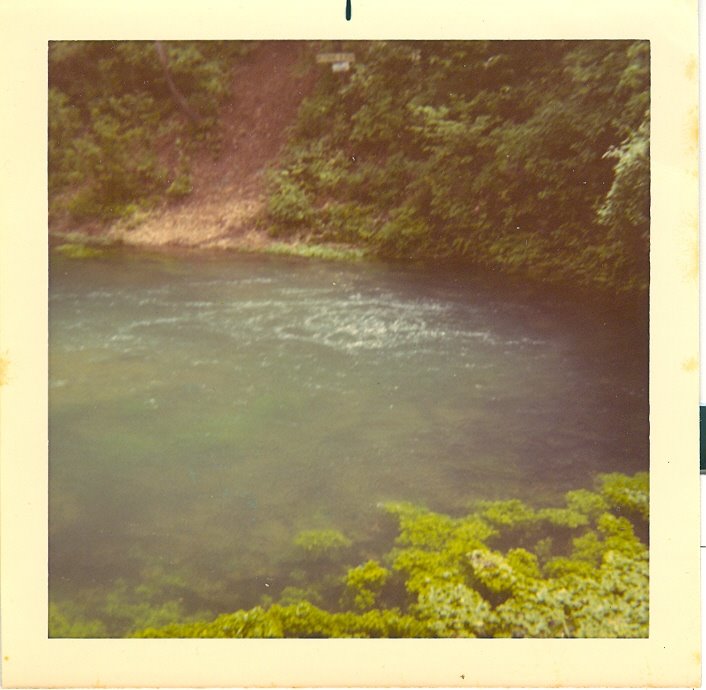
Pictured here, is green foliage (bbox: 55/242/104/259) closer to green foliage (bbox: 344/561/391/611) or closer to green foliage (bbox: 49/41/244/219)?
green foliage (bbox: 49/41/244/219)

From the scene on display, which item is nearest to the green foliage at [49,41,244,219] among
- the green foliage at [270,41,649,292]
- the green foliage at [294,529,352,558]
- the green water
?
the green water


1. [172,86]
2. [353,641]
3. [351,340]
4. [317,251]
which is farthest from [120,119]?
[353,641]

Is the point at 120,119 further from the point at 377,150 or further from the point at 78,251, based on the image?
the point at 377,150

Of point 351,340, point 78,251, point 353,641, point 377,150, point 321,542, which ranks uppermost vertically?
point 377,150

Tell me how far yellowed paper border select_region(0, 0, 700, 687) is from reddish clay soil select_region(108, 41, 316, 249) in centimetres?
23

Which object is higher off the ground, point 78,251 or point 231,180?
point 231,180

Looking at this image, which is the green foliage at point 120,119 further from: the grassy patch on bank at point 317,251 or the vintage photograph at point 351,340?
the grassy patch on bank at point 317,251

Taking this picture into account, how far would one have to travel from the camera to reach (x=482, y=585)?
4.09m

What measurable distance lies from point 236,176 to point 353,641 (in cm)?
224

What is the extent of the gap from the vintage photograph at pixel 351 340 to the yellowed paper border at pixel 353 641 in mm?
72

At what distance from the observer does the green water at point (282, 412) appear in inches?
162

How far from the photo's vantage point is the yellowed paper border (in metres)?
4.09
